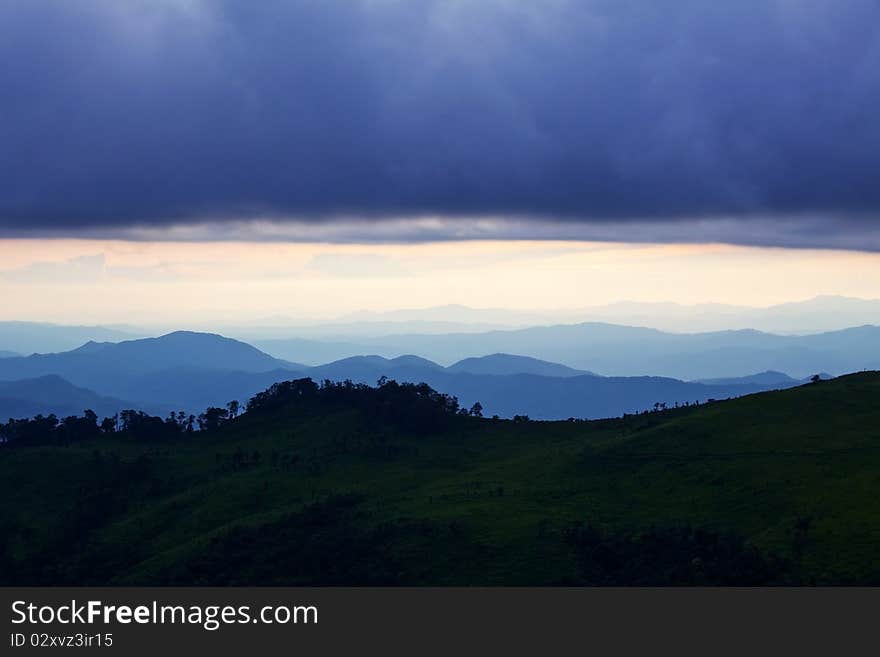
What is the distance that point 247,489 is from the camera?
152 metres

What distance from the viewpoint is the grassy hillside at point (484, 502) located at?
354 feet

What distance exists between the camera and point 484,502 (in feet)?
430

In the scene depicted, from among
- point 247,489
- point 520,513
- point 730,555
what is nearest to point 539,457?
point 520,513

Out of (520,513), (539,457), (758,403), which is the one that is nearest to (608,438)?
(539,457)

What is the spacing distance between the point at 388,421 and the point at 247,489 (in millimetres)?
38610

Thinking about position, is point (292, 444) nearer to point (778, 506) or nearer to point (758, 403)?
point (758, 403)

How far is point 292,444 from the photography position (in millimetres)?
181375

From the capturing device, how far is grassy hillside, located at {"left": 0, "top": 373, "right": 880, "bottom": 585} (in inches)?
4252

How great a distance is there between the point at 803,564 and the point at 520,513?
1373 inches
